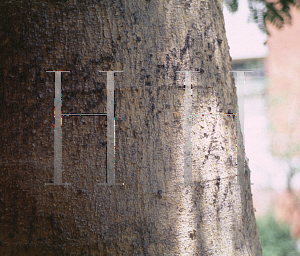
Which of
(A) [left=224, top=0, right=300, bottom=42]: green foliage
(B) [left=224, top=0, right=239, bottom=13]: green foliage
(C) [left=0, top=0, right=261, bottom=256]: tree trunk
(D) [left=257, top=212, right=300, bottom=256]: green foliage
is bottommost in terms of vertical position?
(D) [left=257, top=212, right=300, bottom=256]: green foliage

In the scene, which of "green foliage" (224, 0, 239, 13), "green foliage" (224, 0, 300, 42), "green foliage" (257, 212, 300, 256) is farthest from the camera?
"green foliage" (257, 212, 300, 256)

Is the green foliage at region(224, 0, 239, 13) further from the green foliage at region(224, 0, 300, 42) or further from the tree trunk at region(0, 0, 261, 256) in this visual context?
the tree trunk at region(0, 0, 261, 256)

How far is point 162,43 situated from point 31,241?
2.01 feet

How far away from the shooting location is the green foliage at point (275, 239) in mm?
5273

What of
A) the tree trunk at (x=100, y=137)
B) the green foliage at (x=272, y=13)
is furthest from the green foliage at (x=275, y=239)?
the tree trunk at (x=100, y=137)

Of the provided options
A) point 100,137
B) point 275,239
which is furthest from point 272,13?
point 275,239

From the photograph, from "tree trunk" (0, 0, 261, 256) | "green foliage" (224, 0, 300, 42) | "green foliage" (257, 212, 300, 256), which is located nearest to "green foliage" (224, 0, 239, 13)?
"green foliage" (224, 0, 300, 42)

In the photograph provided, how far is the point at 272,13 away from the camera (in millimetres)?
1562

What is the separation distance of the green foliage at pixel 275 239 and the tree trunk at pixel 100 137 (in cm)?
523

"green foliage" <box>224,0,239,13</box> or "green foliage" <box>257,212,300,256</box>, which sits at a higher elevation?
"green foliage" <box>224,0,239,13</box>

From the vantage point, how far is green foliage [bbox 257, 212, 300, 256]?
527 centimetres

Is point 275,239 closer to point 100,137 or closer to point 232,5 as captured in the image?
point 232,5

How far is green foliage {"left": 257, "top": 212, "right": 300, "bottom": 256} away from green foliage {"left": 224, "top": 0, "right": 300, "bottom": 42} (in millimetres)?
4742

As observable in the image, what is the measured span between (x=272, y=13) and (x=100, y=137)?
4.22 feet
